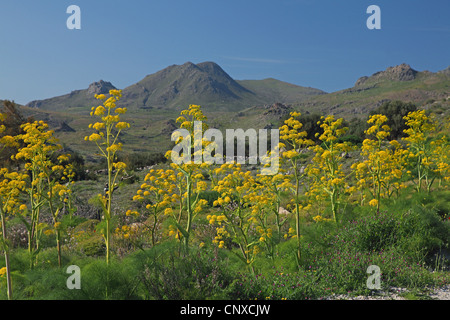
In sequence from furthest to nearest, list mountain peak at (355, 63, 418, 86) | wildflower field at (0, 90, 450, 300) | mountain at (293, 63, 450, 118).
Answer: mountain peak at (355, 63, 418, 86) → mountain at (293, 63, 450, 118) → wildflower field at (0, 90, 450, 300)

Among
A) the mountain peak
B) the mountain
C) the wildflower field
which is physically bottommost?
the wildflower field

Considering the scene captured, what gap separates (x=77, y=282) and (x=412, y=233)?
623cm

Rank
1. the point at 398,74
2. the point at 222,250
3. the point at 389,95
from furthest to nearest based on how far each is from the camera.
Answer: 1. the point at 398,74
2. the point at 389,95
3. the point at 222,250

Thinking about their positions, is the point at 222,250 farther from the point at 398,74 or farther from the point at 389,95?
the point at 398,74

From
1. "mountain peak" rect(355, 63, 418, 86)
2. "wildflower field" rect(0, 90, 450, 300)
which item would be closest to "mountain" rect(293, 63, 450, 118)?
"mountain peak" rect(355, 63, 418, 86)

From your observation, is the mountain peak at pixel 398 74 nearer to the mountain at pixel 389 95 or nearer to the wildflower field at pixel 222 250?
the mountain at pixel 389 95

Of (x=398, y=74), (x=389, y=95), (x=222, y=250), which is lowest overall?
(x=222, y=250)

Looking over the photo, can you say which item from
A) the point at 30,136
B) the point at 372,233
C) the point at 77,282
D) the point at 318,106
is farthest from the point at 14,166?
the point at 318,106

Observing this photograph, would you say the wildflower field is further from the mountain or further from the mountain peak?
the mountain peak

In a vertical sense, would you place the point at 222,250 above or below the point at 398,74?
below

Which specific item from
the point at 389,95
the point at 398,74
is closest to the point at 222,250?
the point at 389,95

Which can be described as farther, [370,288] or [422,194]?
[422,194]

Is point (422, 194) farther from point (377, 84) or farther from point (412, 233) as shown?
point (377, 84)
